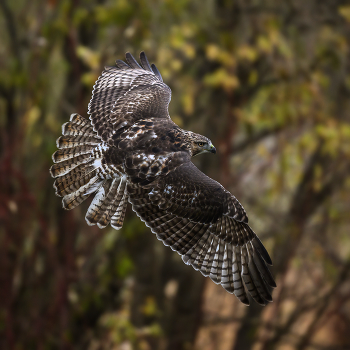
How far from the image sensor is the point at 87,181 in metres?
4.23

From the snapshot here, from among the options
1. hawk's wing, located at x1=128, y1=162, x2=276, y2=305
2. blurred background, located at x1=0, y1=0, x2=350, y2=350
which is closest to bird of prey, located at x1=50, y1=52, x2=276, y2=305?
hawk's wing, located at x1=128, y1=162, x2=276, y2=305

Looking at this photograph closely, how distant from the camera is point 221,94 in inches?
308

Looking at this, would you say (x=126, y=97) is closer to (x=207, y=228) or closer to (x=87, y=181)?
(x=87, y=181)

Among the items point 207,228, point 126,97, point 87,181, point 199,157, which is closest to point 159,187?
point 207,228

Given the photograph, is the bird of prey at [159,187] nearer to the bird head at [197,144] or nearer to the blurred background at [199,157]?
the bird head at [197,144]

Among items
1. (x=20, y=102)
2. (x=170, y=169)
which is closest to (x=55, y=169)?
(x=170, y=169)

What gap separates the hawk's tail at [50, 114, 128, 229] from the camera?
418 centimetres

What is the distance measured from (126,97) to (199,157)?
10.5ft

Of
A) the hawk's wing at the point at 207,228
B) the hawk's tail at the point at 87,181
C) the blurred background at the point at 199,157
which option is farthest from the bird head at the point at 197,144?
the blurred background at the point at 199,157

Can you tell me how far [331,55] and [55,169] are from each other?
16.0ft

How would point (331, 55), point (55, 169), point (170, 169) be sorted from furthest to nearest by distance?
point (331, 55) < point (55, 169) < point (170, 169)

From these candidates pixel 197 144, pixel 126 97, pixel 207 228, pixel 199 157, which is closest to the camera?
pixel 207 228

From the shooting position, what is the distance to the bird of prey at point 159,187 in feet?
12.3

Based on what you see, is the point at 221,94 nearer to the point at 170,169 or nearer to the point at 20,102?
the point at 20,102
